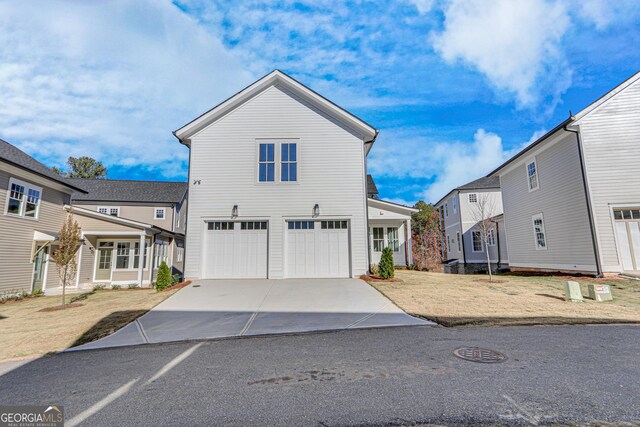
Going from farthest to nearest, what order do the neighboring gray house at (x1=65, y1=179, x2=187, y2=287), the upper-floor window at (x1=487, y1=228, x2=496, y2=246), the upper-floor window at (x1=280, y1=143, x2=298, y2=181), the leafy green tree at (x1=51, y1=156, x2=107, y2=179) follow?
1. the leafy green tree at (x1=51, y1=156, x2=107, y2=179)
2. the upper-floor window at (x1=487, y1=228, x2=496, y2=246)
3. the neighboring gray house at (x1=65, y1=179, x2=187, y2=287)
4. the upper-floor window at (x1=280, y1=143, x2=298, y2=181)

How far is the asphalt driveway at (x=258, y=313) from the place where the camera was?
582 centimetres

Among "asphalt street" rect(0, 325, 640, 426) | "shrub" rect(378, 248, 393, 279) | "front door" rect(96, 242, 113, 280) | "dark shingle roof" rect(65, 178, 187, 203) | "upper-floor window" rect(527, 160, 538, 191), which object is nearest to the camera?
"asphalt street" rect(0, 325, 640, 426)

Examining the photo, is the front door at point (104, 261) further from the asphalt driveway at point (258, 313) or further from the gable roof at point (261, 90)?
the asphalt driveway at point (258, 313)

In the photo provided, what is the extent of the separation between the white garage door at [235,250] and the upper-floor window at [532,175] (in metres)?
13.8

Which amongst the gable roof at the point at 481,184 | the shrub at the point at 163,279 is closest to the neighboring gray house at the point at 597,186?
the gable roof at the point at 481,184

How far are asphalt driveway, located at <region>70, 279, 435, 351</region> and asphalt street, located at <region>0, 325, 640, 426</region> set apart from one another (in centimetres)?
61

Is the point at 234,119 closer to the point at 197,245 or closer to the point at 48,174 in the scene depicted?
the point at 197,245

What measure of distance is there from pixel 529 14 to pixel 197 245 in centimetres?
1560

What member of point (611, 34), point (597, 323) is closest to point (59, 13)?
point (597, 323)

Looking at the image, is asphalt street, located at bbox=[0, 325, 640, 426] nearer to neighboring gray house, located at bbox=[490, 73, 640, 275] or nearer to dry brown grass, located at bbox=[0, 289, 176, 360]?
dry brown grass, located at bbox=[0, 289, 176, 360]

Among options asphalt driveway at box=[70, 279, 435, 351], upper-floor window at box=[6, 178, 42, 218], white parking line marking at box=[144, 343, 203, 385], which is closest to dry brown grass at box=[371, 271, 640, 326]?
asphalt driveway at box=[70, 279, 435, 351]

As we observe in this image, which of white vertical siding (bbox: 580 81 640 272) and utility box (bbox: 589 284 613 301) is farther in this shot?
white vertical siding (bbox: 580 81 640 272)

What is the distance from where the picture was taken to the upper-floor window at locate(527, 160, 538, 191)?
15.1 metres

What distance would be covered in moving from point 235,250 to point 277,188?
128 inches
